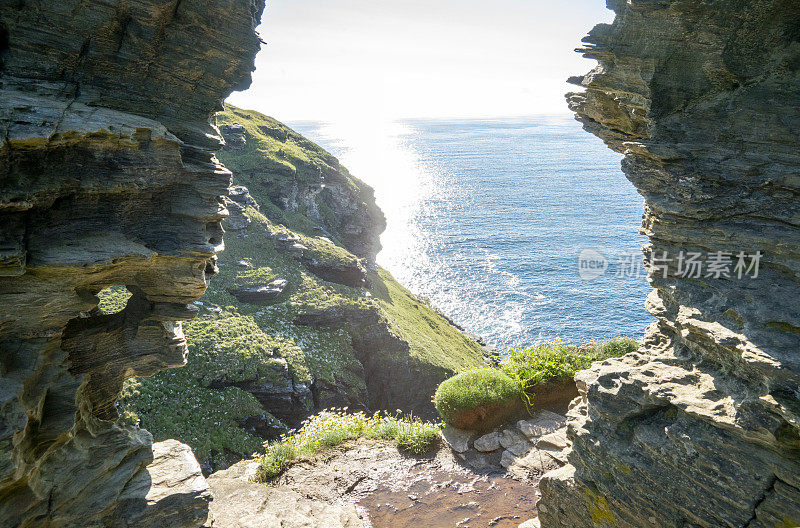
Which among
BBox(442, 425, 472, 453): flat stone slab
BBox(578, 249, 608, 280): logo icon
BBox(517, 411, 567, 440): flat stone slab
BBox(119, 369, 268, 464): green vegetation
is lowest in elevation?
BBox(119, 369, 268, 464): green vegetation

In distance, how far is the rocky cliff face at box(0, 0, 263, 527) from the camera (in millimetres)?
9586

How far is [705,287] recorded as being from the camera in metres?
10.8

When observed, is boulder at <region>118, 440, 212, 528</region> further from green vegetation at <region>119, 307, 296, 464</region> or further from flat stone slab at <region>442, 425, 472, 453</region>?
green vegetation at <region>119, 307, 296, 464</region>

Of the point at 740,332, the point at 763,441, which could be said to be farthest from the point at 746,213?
the point at 763,441

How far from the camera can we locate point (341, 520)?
15.2 metres

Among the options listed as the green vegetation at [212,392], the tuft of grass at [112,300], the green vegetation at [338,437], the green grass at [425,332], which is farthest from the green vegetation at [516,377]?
the tuft of grass at [112,300]

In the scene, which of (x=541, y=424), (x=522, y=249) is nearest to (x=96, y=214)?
(x=541, y=424)

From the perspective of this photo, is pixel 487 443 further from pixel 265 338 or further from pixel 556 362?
pixel 265 338

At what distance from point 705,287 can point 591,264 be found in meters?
83.9

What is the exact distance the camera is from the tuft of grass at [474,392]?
1941cm

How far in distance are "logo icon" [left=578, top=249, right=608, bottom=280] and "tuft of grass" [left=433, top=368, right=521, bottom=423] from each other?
69941 mm

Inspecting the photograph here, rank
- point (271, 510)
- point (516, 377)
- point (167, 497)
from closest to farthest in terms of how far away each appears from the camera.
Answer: point (167, 497) → point (271, 510) → point (516, 377)

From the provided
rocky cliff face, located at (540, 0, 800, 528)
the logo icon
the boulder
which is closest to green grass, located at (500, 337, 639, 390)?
rocky cliff face, located at (540, 0, 800, 528)

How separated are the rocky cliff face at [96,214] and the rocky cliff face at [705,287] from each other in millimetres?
9906
